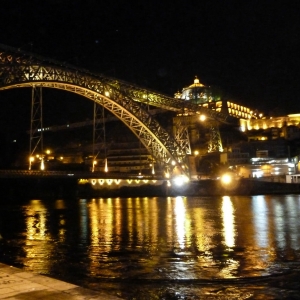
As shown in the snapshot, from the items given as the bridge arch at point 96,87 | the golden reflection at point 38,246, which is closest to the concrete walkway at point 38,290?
the golden reflection at point 38,246

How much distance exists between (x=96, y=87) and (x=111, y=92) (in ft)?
7.19

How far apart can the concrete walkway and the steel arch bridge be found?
27671 mm

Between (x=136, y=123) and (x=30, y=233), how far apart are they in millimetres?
33110

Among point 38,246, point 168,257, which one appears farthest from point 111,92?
point 168,257

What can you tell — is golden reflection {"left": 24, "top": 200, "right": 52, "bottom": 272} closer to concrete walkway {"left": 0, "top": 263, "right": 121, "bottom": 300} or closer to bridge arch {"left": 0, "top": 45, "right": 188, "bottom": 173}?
concrete walkway {"left": 0, "top": 263, "right": 121, "bottom": 300}

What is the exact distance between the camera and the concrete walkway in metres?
6.36

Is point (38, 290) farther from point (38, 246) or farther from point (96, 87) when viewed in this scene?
point (96, 87)

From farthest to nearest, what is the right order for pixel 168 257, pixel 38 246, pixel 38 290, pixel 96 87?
1. pixel 96 87
2. pixel 38 246
3. pixel 168 257
4. pixel 38 290

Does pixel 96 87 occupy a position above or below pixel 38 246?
above

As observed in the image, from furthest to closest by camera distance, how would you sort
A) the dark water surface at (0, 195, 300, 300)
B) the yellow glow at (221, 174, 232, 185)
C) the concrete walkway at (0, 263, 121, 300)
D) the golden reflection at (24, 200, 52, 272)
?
the yellow glow at (221, 174, 232, 185) < the golden reflection at (24, 200, 52, 272) < the dark water surface at (0, 195, 300, 300) < the concrete walkway at (0, 263, 121, 300)

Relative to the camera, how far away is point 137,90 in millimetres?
50781

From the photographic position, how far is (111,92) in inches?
1796

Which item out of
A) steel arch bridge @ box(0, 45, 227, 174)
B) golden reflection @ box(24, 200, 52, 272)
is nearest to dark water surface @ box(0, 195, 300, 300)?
golden reflection @ box(24, 200, 52, 272)

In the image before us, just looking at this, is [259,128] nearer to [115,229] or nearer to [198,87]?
[198,87]
